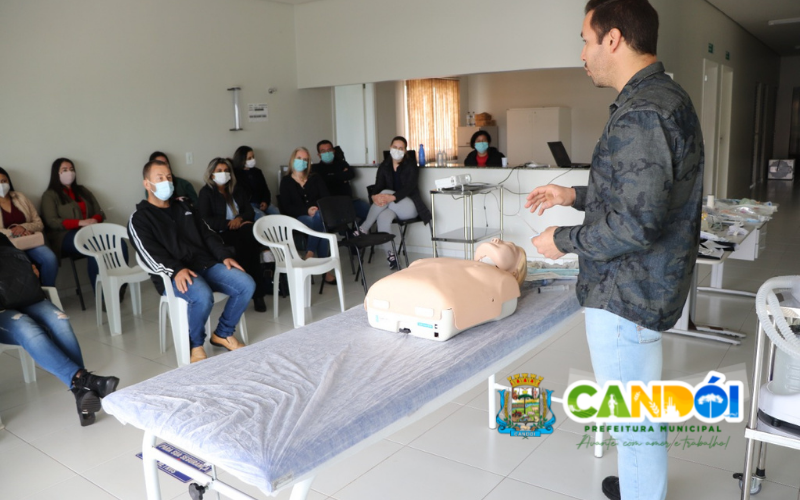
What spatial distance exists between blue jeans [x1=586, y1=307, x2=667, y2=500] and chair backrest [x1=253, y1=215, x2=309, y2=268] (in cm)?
303

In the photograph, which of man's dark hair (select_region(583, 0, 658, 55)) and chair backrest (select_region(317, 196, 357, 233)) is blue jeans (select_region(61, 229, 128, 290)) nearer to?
chair backrest (select_region(317, 196, 357, 233))

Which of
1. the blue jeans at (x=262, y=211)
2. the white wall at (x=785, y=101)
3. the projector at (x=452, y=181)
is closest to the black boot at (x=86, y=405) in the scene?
the blue jeans at (x=262, y=211)

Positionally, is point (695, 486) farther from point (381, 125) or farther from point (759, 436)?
point (381, 125)

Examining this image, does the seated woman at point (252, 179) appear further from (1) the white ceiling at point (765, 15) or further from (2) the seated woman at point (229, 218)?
(1) the white ceiling at point (765, 15)

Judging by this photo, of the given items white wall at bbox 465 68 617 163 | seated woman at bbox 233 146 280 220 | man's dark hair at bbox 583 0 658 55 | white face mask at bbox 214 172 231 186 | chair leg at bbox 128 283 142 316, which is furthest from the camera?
white wall at bbox 465 68 617 163

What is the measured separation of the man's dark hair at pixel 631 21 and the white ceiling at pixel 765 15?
24.0ft

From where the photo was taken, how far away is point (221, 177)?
502 cm

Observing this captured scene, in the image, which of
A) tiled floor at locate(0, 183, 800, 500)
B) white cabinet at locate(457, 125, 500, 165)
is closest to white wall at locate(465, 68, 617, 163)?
white cabinet at locate(457, 125, 500, 165)

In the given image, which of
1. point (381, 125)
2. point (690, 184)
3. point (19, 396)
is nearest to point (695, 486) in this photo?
point (690, 184)

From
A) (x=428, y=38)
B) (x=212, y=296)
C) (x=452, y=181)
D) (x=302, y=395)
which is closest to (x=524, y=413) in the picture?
(x=302, y=395)

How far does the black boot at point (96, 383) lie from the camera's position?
9.81 ft

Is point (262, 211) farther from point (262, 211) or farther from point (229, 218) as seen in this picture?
point (229, 218)

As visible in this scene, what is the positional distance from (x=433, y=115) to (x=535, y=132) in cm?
179

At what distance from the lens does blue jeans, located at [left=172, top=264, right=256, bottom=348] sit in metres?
3.61
